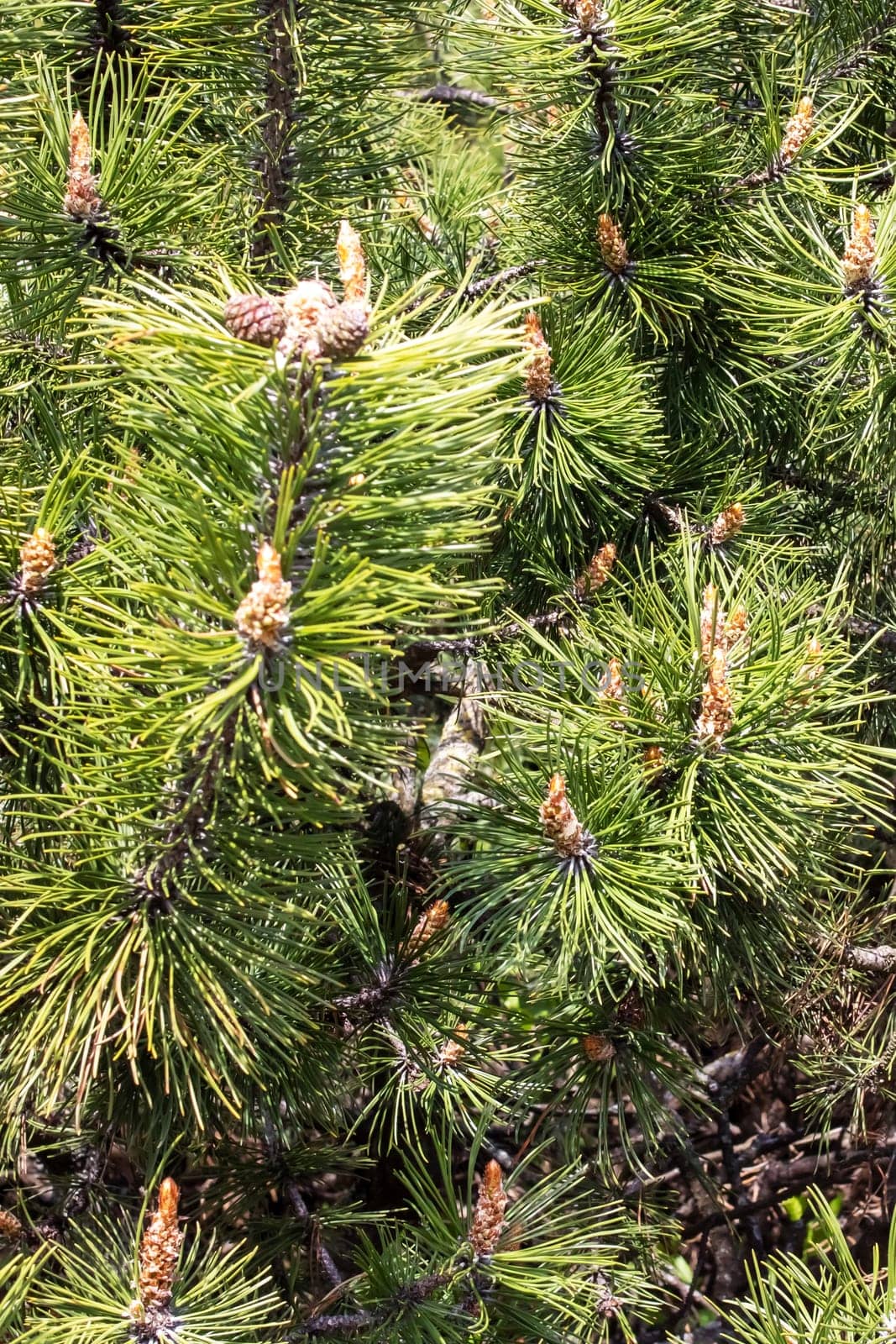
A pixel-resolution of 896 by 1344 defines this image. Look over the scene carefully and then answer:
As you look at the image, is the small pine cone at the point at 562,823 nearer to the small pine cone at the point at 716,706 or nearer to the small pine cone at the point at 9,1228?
the small pine cone at the point at 716,706

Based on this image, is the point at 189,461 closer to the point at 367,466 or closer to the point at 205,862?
the point at 367,466

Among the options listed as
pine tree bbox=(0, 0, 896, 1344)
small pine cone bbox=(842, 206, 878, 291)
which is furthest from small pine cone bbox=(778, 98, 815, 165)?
small pine cone bbox=(842, 206, 878, 291)

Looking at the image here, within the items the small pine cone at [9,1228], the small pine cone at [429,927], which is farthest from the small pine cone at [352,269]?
the small pine cone at [9,1228]

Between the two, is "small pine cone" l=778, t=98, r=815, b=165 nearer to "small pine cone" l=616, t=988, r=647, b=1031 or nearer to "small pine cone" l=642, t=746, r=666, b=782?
"small pine cone" l=642, t=746, r=666, b=782

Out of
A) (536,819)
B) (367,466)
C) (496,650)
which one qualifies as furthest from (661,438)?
(367,466)

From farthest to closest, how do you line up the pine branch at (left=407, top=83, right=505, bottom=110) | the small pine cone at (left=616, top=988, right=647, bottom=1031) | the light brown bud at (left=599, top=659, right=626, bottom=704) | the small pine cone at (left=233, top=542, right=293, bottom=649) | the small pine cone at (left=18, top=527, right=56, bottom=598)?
the pine branch at (left=407, top=83, right=505, bottom=110)
the small pine cone at (left=616, top=988, right=647, bottom=1031)
the light brown bud at (left=599, top=659, right=626, bottom=704)
the small pine cone at (left=18, top=527, right=56, bottom=598)
the small pine cone at (left=233, top=542, right=293, bottom=649)

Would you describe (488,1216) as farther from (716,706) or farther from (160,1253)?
(716,706)
